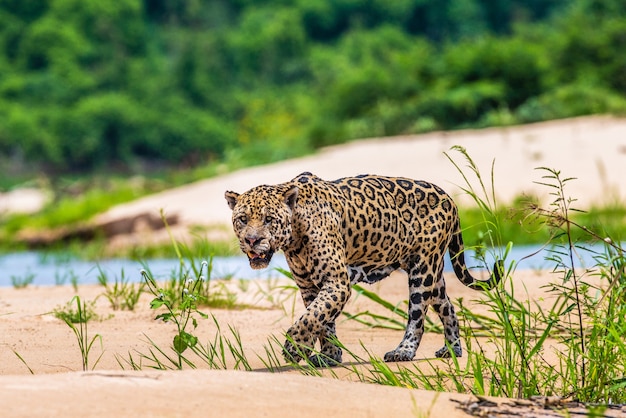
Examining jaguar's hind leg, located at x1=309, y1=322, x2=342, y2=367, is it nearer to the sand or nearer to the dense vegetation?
the sand

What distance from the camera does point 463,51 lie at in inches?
1148

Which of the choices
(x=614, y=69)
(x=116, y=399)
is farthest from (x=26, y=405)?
(x=614, y=69)

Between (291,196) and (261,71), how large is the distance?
47427 millimetres

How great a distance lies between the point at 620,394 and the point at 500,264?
684mm

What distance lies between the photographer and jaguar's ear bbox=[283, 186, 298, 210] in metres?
4.94

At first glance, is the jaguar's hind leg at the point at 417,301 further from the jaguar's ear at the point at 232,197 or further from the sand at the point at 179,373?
the jaguar's ear at the point at 232,197

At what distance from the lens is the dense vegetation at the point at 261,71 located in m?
27.3

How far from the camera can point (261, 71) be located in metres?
51.9

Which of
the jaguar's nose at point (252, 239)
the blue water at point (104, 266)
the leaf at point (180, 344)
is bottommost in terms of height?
the blue water at point (104, 266)

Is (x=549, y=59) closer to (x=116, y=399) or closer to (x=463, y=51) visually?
(x=463, y=51)

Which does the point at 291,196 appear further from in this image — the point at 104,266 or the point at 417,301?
the point at 104,266

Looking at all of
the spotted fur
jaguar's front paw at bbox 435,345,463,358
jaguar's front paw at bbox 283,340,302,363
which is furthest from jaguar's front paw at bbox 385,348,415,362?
jaguar's front paw at bbox 283,340,302,363

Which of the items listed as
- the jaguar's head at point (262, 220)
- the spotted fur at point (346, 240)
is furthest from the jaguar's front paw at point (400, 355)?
the jaguar's head at point (262, 220)

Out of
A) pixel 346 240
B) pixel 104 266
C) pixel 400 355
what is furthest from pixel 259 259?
pixel 104 266
